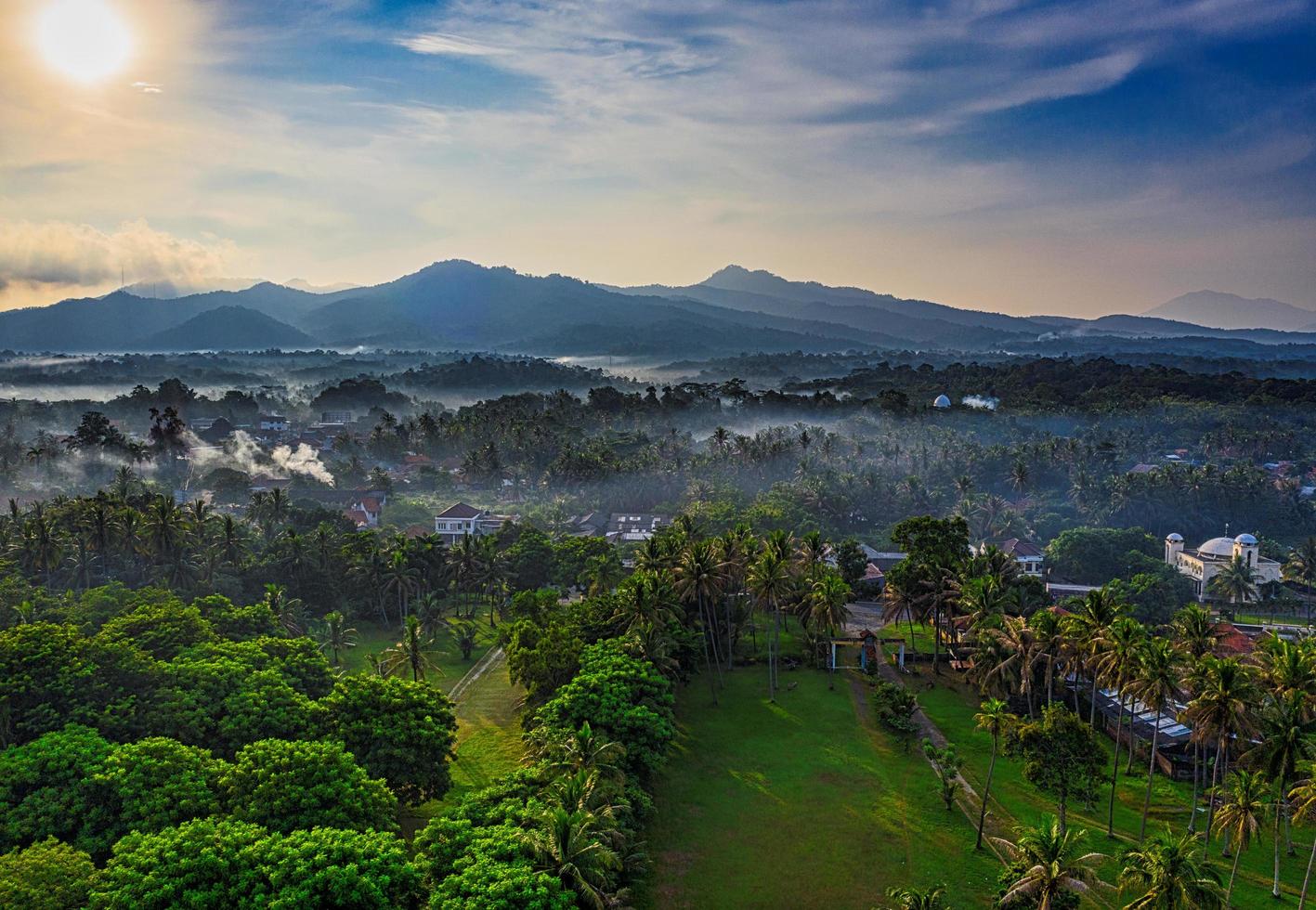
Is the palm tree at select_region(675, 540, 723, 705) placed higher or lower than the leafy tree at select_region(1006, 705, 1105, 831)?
higher

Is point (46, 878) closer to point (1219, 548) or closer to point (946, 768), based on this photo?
point (946, 768)

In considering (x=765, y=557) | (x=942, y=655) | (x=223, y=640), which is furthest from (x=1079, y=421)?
(x=223, y=640)

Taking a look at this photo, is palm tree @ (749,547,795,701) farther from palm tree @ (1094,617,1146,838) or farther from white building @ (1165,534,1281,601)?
white building @ (1165,534,1281,601)

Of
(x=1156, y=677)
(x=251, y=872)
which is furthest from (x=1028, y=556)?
(x=251, y=872)

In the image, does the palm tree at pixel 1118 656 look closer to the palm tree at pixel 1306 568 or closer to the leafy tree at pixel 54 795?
the leafy tree at pixel 54 795

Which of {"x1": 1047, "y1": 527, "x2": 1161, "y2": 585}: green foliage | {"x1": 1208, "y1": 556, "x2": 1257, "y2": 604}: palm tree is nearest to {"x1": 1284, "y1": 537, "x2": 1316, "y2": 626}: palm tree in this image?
{"x1": 1208, "y1": 556, "x2": 1257, "y2": 604}: palm tree

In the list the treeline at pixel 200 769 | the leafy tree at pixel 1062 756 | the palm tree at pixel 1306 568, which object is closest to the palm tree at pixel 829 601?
the leafy tree at pixel 1062 756
